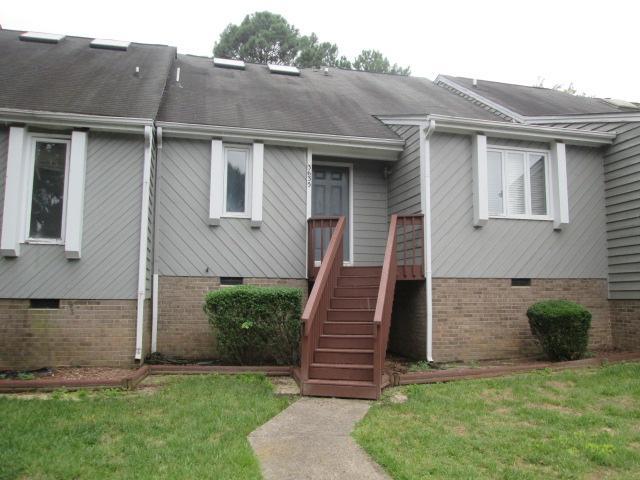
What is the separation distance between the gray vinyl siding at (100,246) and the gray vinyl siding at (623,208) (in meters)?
8.78

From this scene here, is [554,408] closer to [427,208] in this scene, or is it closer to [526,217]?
[427,208]

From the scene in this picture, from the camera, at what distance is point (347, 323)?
307 inches

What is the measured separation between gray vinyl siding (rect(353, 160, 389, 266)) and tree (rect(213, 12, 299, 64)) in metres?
24.3

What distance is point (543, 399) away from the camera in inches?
251

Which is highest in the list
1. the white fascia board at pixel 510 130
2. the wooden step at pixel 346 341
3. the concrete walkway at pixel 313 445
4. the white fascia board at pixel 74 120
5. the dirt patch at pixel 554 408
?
the white fascia board at pixel 510 130

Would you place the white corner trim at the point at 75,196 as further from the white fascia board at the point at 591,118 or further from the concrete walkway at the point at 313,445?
the white fascia board at the point at 591,118

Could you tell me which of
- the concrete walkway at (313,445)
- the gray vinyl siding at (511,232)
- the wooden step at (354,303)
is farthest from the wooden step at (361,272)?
the concrete walkway at (313,445)

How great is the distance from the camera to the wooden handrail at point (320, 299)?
6.85 m

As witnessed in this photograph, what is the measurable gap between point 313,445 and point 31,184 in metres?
6.28

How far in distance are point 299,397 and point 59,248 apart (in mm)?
4565

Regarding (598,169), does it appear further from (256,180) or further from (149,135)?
(149,135)

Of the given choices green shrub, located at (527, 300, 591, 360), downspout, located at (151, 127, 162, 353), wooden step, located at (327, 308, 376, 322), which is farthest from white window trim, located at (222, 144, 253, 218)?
green shrub, located at (527, 300, 591, 360)

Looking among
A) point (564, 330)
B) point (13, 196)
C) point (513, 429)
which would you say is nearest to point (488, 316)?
point (564, 330)

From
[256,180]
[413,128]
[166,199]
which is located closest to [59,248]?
[166,199]
